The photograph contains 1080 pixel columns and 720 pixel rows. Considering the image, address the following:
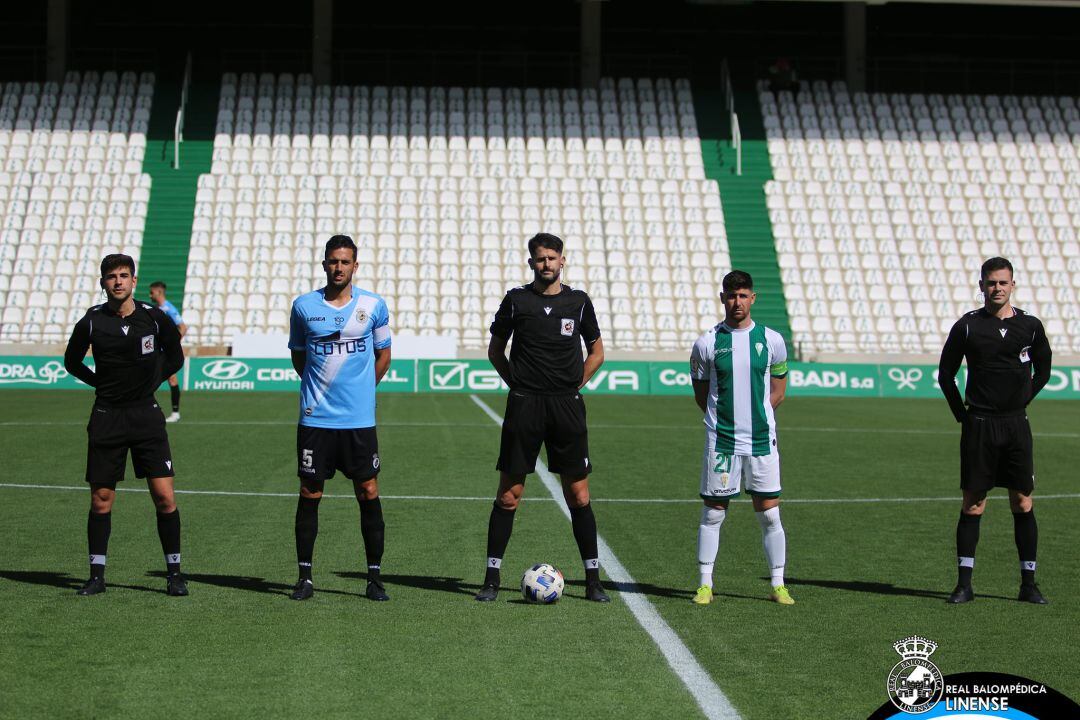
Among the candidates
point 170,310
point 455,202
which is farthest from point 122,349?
point 455,202

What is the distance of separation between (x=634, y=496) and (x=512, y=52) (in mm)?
32229

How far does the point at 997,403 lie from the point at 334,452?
13.2ft

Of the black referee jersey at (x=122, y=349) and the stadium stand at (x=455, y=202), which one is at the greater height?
the stadium stand at (x=455, y=202)

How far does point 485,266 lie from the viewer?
35.7 metres

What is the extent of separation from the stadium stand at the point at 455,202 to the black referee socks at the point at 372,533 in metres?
25.9

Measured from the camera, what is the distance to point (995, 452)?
788cm

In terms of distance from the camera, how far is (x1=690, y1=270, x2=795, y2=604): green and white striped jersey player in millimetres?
7656

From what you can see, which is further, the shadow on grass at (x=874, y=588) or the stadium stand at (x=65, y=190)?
the stadium stand at (x=65, y=190)

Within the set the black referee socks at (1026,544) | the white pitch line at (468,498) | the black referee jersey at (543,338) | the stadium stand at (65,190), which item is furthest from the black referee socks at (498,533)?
the stadium stand at (65,190)

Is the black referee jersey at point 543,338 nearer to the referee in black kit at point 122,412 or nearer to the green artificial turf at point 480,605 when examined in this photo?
the green artificial turf at point 480,605

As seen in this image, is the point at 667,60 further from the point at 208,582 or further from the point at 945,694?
the point at 945,694

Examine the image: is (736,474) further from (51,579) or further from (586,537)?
(51,579)

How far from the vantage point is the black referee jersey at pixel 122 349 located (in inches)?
300

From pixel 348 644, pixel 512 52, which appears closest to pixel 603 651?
pixel 348 644
